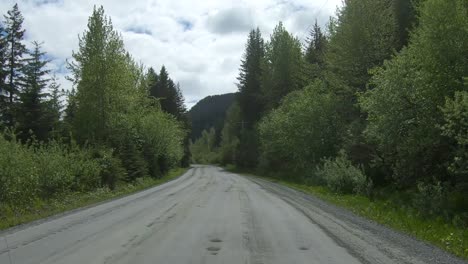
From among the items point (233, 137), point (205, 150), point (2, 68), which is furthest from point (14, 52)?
point (205, 150)

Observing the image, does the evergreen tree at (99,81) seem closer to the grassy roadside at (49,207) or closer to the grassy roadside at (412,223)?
the grassy roadside at (49,207)

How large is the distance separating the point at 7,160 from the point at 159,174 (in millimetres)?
27711

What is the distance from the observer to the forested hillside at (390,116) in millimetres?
14422

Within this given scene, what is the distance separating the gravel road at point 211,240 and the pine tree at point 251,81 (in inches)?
2299

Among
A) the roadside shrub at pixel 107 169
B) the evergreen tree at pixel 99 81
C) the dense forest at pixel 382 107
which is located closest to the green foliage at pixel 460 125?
the dense forest at pixel 382 107

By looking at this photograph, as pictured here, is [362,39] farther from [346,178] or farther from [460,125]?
[460,125]

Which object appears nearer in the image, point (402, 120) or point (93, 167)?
point (402, 120)

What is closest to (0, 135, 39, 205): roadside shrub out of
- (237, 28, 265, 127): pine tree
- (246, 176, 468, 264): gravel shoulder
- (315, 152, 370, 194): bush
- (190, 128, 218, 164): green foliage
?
(246, 176, 468, 264): gravel shoulder

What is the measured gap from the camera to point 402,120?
16.5 metres

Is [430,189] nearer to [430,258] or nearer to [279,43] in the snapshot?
[430,258]

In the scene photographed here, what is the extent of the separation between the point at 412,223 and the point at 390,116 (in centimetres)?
531

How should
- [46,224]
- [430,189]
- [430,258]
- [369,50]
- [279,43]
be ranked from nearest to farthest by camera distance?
[430,258] < [46,224] < [430,189] < [369,50] < [279,43]

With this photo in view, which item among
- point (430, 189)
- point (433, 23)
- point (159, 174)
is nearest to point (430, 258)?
point (430, 189)

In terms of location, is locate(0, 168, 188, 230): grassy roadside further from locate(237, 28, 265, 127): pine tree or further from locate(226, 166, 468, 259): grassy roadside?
locate(237, 28, 265, 127): pine tree
